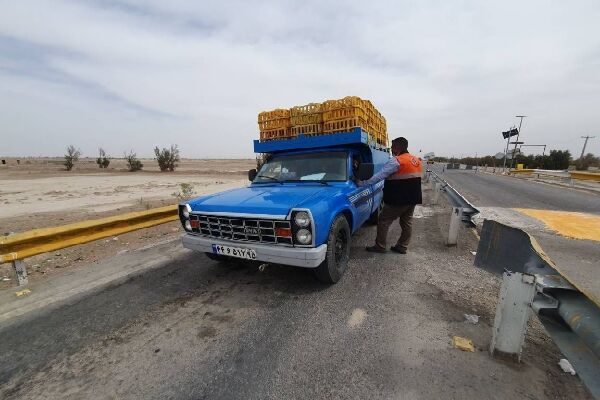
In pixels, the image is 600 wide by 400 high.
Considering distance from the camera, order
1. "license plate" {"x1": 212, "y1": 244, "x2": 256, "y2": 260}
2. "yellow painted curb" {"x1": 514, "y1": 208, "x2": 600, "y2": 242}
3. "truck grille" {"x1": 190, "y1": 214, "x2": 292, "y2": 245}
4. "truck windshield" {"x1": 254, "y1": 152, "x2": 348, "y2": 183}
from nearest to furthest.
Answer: "truck grille" {"x1": 190, "y1": 214, "x2": 292, "y2": 245}
"license plate" {"x1": 212, "y1": 244, "x2": 256, "y2": 260}
"truck windshield" {"x1": 254, "y1": 152, "x2": 348, "y2": 183}
"yellow painted curb" {"x1": 514, "y1": 208, "x2": 600, "y2": 242}

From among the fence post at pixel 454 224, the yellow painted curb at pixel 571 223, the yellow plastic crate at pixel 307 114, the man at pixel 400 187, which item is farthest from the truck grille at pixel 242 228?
Answer: the yellow painted curb at pixel 571 223

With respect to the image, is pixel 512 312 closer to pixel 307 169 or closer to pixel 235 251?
pixel 235 251

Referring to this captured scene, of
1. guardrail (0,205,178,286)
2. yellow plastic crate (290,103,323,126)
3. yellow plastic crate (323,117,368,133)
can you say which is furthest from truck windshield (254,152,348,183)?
guardrail (0,205,178,286)

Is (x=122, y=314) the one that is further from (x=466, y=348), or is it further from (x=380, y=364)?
(x=466, y=348)

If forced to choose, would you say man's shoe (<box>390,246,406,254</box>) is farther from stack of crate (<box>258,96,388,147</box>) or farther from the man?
stack of crate (<box>258,96,388,147</box>)

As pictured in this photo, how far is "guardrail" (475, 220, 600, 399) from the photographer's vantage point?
158cm

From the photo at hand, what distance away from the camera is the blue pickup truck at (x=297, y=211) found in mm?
3238

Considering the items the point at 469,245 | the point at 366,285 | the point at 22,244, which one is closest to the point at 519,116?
the point at 469,245

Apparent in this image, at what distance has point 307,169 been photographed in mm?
4812

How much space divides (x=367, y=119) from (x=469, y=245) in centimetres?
317

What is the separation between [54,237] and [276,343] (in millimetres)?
3705

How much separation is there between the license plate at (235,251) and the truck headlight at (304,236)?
0.61 meters

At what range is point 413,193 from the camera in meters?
4.73

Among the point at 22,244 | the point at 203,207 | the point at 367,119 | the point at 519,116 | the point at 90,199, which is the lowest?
the point at 90,199
